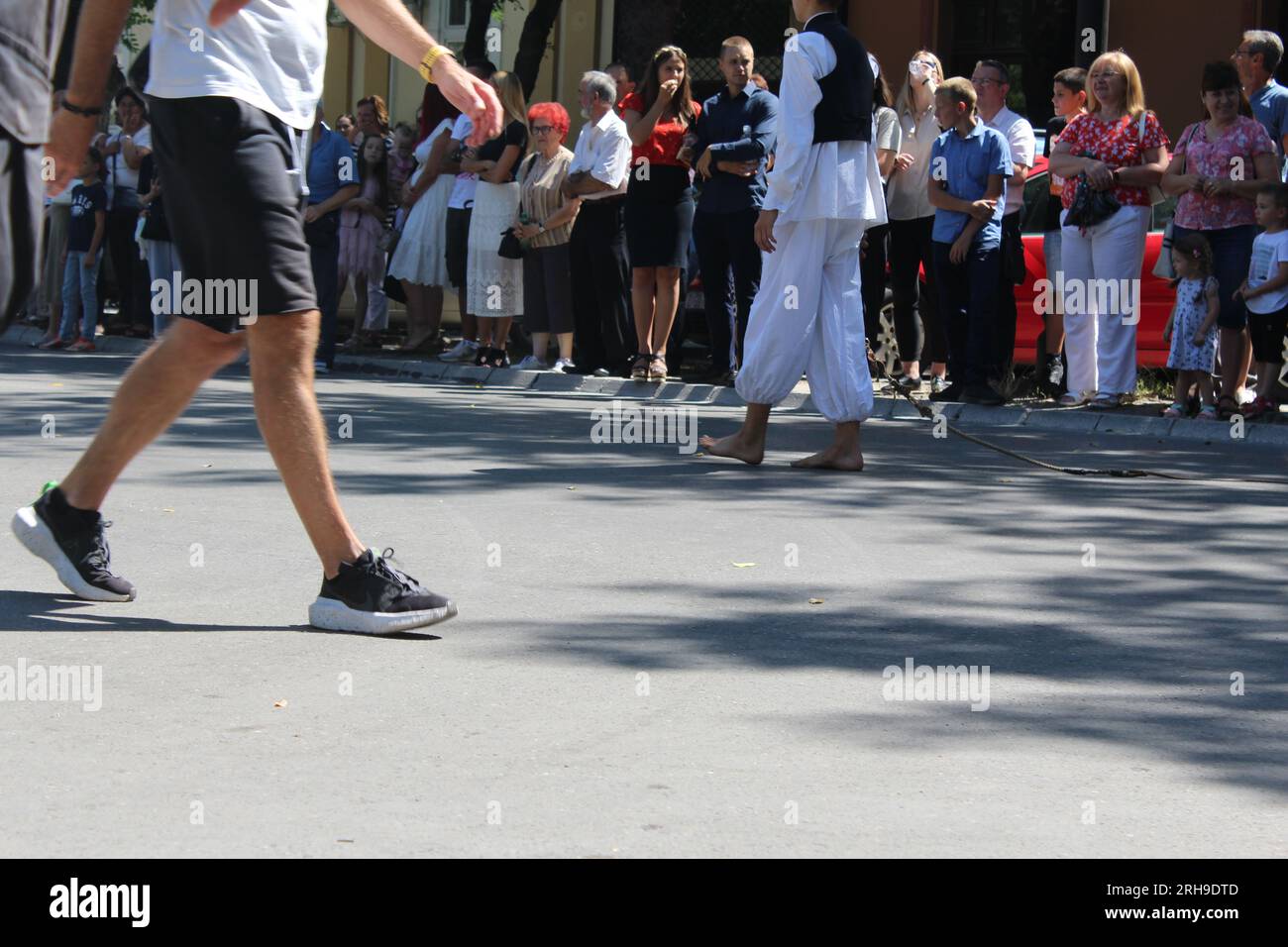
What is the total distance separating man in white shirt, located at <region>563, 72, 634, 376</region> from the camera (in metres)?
14.9

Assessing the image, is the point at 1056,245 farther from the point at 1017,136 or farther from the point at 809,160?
the point at 809,160

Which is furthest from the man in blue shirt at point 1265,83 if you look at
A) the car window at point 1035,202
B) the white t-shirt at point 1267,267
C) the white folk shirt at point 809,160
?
the white folk shirt at point 809,160

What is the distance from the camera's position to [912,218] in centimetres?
1459

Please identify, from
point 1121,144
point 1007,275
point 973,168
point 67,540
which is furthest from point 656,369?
point 67,540

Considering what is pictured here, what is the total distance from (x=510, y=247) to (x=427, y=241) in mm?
1974

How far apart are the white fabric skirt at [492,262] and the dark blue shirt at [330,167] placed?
4.13 ft

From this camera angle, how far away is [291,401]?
228 inches

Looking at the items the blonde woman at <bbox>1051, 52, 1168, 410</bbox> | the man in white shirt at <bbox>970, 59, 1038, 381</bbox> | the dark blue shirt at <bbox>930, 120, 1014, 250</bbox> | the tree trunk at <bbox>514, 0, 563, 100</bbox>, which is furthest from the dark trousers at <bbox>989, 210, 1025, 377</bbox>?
the tree trunk at <bbox>514, 0, 563, 100</bbox>

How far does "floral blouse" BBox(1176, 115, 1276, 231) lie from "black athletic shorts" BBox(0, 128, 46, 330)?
10.4 m

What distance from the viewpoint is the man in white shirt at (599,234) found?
14.9 metres

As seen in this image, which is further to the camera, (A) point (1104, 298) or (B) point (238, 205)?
(A) point (1104, 298)

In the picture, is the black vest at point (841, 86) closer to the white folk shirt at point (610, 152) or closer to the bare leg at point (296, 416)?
the bare leg at point (296, 416)

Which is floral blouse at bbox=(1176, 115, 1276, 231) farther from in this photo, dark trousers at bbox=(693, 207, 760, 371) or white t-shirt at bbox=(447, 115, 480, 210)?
white t-shirt at bbox=(447, 115, 480, 210)

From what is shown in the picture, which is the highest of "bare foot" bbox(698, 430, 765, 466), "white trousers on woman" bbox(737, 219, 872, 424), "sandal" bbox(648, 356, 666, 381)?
"white trousers on woman" bbox(737, 219, 872, 424)
